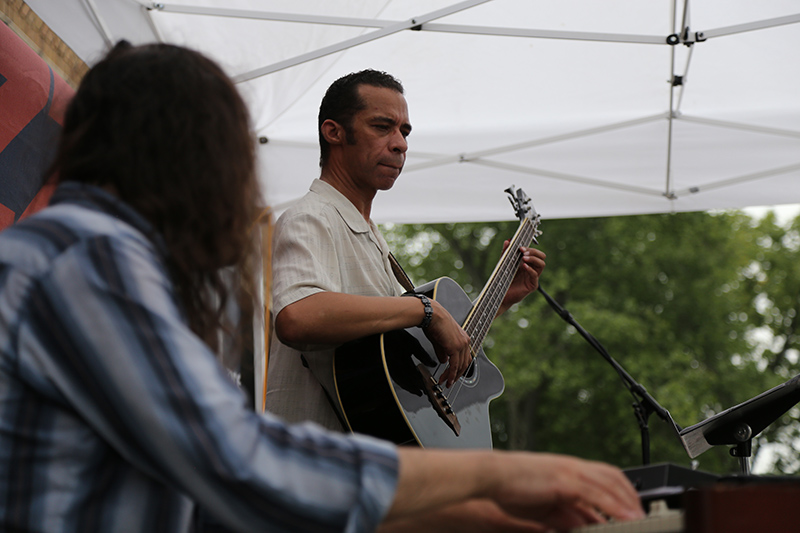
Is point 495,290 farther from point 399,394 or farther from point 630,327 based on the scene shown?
point 630,327

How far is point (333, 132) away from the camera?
110 inches

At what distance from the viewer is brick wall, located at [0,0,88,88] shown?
9.53 feet

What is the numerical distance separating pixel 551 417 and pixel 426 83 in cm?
1263

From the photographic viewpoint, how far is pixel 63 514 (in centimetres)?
95

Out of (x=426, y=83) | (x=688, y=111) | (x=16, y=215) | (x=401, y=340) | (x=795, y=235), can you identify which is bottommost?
(x=795, y=235)

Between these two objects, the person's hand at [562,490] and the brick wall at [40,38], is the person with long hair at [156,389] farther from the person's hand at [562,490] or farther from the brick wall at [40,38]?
the brick wall at [40,38]

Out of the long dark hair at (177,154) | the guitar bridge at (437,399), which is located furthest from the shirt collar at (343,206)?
the long dark hair at (177,154)

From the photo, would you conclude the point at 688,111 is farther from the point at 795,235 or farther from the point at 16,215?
the point at 795,235

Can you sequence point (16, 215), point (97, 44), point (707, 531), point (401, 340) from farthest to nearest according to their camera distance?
point (97, 44)
point (16, 215)
point (401, 340)
point (707, 531)

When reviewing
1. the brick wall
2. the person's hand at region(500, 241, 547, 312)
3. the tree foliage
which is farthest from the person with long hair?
the tree foliage

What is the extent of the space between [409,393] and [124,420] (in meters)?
1.48

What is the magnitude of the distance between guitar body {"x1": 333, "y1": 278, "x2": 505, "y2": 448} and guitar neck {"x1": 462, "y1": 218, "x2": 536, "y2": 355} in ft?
1.08

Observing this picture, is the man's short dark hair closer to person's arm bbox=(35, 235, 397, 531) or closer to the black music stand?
the black music stand

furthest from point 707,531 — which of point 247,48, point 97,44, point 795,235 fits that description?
point 795,235
